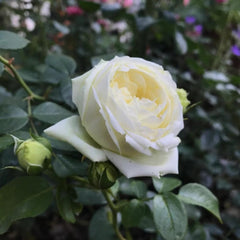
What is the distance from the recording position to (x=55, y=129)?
1.31 feet

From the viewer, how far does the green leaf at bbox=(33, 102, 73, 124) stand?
1.70 ft

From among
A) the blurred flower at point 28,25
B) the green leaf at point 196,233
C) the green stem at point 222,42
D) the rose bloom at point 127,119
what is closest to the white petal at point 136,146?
the rose bloom at point 127,119

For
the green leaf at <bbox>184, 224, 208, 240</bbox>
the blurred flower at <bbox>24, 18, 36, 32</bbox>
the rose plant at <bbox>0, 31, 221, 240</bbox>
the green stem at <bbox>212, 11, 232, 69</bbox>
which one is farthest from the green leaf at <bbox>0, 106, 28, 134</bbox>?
the green stem at <bbox>212, 11, 232, 69</bbox>

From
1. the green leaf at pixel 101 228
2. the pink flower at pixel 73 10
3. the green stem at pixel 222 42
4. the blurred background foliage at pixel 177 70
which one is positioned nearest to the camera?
the green leaf at pixel 101 228

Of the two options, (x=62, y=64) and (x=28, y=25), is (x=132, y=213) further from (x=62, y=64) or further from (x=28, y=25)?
(x=28, y=25)

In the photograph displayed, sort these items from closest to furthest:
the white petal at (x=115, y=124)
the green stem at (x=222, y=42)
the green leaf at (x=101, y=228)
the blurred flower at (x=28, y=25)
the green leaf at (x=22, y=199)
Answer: the white petal at (x=115, y=124), the green leaf at (x=22, y=199), the green leaf at (x=101, y=228), the blurred flower at (x=28, y=25), the green stem at (x=222, y=42)

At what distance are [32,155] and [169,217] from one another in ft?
0.82

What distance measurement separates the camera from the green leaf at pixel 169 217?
502 millimetres

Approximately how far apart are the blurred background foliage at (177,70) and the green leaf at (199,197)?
0.20 meters

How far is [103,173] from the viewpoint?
393mm

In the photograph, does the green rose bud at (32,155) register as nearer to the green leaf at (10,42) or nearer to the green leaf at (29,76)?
the green leaf at (10,42)

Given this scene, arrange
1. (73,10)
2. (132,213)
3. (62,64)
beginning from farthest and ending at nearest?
(73,10)
(62,64)
(132,213)

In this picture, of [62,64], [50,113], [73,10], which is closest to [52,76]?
[62,64]

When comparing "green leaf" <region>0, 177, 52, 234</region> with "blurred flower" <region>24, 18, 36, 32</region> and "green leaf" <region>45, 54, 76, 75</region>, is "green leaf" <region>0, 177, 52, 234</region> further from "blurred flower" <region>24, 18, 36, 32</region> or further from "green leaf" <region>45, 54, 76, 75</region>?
"blurred flower" <region>24, 18, 36, 32</region>
